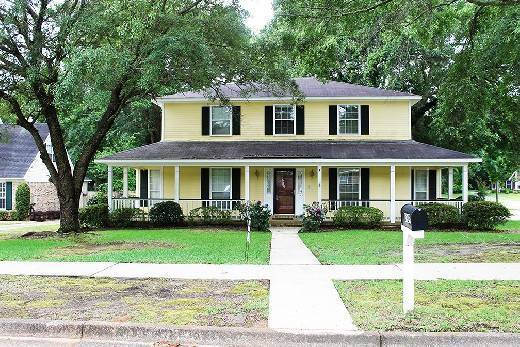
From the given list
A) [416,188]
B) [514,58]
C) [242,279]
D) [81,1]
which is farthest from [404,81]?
[242,279]

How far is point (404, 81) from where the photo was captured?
93.9 feet

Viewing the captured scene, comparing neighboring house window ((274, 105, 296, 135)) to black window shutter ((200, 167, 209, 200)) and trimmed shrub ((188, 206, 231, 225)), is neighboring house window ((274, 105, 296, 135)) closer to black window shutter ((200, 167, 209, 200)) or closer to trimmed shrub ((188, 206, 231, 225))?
black window shutter ((200, 167, 209, 200))

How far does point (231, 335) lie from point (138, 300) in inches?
79.3

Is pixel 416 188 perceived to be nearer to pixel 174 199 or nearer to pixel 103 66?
pixel 174 199

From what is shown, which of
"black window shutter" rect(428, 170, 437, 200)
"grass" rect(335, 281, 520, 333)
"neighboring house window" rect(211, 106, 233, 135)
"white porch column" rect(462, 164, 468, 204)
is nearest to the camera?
"grass" rect(335, 281, 520, 333)

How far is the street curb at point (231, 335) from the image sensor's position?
502 cm

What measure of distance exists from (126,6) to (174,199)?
9829 millimetres

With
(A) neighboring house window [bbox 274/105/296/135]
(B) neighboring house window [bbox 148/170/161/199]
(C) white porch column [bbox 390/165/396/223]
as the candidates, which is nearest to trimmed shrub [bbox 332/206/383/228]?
(C) white porch column [bbox 390/165/396/223]

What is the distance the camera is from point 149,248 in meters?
13.0

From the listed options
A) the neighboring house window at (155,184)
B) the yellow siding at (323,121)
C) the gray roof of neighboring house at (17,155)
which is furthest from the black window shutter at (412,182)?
the gray roof of neighboring house at (17,155)

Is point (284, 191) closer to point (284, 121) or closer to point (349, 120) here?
point (284, 121)

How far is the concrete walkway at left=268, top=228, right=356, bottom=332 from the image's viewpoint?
550 cm

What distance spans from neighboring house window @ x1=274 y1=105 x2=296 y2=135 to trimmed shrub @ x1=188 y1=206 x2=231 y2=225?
4486 millimetres

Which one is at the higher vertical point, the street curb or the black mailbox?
the black mailbox
